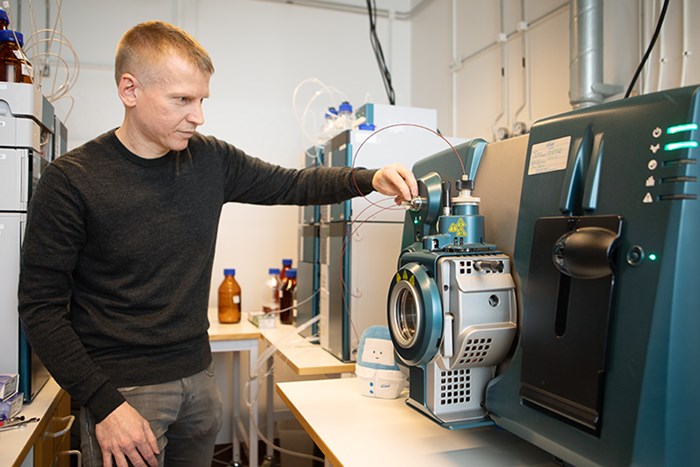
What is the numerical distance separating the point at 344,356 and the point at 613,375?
1.28 meters

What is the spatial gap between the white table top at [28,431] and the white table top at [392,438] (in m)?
0.56

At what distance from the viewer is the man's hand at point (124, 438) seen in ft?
A: 3.52

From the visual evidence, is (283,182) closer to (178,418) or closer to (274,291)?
(178,418)

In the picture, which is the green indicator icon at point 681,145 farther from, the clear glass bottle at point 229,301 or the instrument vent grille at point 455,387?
the clear glass bottle at point 229,301

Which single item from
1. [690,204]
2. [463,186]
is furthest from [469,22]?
[690,204]

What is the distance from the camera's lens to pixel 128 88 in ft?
3.85

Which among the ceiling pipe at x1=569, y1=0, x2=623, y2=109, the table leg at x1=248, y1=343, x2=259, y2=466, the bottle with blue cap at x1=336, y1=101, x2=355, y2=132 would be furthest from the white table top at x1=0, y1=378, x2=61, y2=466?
the ceiling pipe at x1=569, y1=0, x2=623, y2=109

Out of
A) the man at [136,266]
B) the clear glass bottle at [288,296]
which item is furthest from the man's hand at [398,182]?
the clear glass bottle at [288,296]

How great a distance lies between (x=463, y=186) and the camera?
1070mm

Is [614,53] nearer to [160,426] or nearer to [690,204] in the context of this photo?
[690,204]

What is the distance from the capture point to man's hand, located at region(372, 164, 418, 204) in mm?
1205

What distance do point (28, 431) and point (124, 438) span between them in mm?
323

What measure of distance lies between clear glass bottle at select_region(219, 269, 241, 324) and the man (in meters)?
1.40

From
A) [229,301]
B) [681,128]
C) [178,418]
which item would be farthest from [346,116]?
[681,128]
